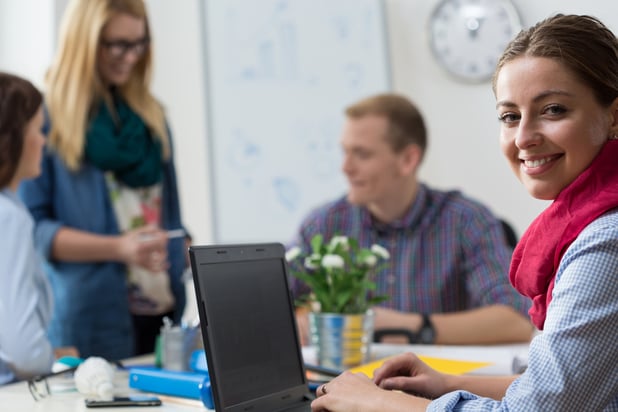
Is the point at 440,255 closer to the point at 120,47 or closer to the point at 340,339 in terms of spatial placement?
the point at 340,339

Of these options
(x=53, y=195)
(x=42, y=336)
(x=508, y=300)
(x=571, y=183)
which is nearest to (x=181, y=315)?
(x=53, y=195)

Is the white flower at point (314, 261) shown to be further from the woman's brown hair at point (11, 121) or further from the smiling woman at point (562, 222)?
the woman's brown hair at point (11, 121)

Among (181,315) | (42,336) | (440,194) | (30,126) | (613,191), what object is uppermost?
(30,126)

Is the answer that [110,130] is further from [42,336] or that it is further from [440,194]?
[440,194]

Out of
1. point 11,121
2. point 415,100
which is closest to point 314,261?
point 11,121

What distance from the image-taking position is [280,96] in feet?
10.0

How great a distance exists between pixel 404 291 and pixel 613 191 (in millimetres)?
1285

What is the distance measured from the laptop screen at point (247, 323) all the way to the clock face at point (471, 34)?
2.17 metres

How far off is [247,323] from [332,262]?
47cm

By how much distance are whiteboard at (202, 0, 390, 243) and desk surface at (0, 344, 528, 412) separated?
1.26 meters

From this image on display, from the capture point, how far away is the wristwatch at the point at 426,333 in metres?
1.81

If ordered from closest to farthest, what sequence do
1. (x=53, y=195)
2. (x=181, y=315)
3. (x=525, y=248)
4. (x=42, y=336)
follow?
1. (x=525, y=248)
2. (x=42, y=336)
3. (x=53, y=195)
4. (x=181, y=315)

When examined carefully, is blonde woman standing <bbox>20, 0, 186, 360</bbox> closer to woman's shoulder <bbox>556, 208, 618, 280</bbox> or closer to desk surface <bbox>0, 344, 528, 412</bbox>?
desk surface <bbox>0, 344, 528, 412</bbox>

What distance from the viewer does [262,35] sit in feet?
9.98
